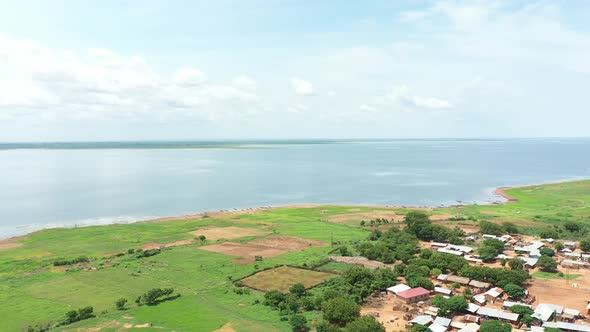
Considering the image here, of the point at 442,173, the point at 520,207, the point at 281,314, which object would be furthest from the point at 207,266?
the point at 442,173

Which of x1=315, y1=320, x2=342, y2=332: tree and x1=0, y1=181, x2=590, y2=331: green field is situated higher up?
x1=315, y1=320, x2=342, y2=332: tree

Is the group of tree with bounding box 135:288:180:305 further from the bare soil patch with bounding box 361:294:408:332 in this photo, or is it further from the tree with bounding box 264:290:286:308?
the bare soil patch with bounding box 361:294:408:332

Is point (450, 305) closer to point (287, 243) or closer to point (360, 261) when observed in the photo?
point (360, 261)

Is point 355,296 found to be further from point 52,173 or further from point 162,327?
point 52,173

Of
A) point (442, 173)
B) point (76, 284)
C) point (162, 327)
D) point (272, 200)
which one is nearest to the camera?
point (162, 327)

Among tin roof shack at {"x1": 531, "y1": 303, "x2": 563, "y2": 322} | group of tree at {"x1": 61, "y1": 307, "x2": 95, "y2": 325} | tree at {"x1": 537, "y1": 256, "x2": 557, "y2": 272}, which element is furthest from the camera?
tree at {"x1": 537, "y1": 256, "x2": 557, "y2": 272}

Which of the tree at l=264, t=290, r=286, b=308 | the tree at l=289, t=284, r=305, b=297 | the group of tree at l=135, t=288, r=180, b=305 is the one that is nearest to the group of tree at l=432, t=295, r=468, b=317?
the tree at l=289, t=284, r=305, b=297
